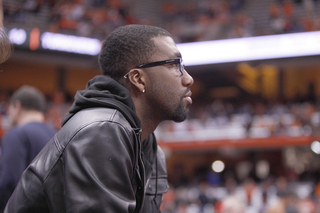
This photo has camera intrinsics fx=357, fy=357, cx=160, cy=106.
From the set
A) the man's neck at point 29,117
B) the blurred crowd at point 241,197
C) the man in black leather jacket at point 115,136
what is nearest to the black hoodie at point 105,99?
the man in black leather jacket at point 115,136

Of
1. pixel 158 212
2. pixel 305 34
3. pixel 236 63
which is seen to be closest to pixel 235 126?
pixel 236 63

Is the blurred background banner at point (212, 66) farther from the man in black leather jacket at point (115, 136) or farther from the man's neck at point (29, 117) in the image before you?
the man in black leather jacket at point (115, 136)

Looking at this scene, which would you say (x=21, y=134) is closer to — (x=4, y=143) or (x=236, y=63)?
(x=4, y=143)

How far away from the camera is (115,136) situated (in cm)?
115

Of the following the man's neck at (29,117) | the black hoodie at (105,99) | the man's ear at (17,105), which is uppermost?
the black hoodie at (105,99)

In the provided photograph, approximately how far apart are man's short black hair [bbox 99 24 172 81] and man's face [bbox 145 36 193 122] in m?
0.04

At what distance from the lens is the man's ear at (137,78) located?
1484 millimetres

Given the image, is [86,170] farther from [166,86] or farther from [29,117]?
[29,117]

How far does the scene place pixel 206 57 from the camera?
13.3 metres

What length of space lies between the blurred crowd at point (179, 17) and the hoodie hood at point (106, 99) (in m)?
11.8

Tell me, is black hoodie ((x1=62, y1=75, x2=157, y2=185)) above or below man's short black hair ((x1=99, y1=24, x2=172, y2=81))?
below

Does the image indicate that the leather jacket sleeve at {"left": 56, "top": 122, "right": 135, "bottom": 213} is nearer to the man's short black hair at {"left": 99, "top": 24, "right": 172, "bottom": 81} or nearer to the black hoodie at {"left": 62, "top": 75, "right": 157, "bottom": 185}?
the black hoodie at {"left": 62, "top": 75, "right": 157, "bottom": 185}

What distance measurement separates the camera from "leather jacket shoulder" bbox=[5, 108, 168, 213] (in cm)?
106

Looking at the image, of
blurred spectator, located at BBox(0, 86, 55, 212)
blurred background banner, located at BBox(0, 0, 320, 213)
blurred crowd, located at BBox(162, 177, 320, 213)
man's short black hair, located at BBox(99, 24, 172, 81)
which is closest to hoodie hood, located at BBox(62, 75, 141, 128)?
man's short black hair, located at BBox(99, 24, 172, 81)
